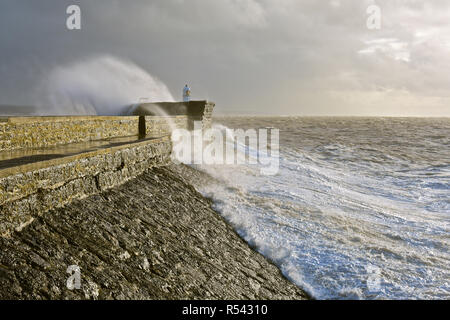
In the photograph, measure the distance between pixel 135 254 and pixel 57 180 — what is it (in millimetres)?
1153

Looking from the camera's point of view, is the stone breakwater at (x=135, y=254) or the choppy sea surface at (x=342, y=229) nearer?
the stone breakwater at (x=135, y=254)

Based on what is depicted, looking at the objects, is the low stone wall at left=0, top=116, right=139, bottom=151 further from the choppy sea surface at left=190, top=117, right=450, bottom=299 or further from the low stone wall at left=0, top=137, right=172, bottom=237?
the choppy sea surface at left=190, top=117, right=450, bottom=299

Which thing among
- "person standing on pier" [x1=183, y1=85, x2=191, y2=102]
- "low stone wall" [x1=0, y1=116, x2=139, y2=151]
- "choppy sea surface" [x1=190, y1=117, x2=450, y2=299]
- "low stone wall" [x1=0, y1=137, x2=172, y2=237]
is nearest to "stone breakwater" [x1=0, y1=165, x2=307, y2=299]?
"low stone wall" [x1=0, y1=137, x2=172, y2=237]

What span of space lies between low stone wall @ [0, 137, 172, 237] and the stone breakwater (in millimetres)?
100

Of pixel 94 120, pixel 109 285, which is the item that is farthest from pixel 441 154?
pixel 109 285

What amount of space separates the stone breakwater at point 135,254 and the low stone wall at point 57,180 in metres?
0.10

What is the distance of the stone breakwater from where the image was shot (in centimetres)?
268

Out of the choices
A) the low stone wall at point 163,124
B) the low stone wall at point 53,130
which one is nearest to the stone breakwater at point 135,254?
the low stone wall at point 53,130

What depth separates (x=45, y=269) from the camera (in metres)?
2.68

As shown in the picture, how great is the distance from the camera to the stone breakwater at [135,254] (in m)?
2.68

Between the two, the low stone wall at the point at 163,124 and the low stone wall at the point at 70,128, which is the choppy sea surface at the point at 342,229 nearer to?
the low stone wall at the point at 163,124

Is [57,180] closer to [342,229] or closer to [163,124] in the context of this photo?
[342,229]
